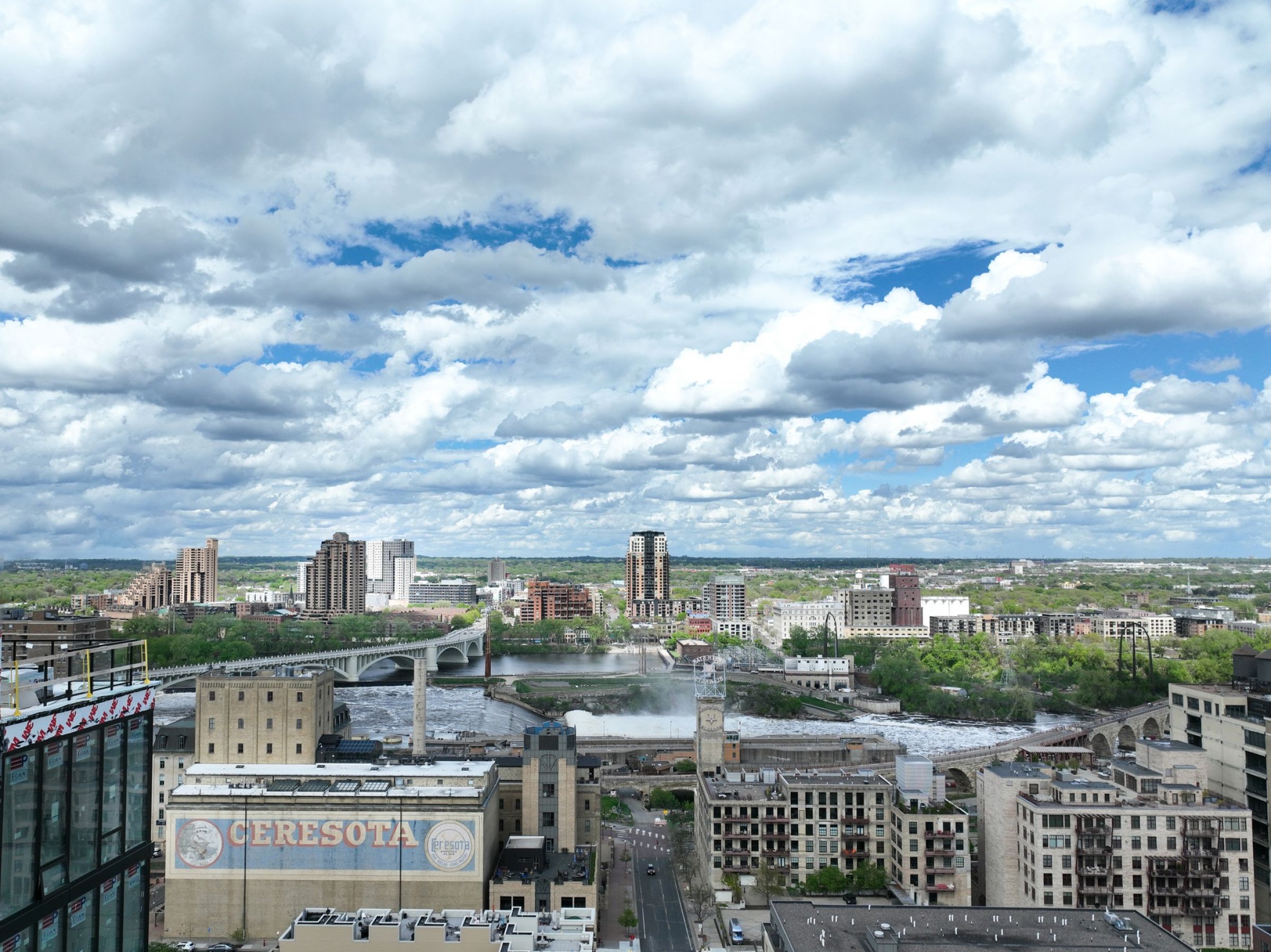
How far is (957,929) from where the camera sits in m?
30.9

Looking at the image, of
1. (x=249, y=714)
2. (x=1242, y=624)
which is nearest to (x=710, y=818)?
(x=249, y=714)

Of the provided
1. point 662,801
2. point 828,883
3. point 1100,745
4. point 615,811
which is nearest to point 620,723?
point 662,801

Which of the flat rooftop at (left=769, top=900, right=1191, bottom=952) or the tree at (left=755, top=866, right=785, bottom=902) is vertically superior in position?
the flat rooftop at (left=769, top=900, right=1191, bottom=952)

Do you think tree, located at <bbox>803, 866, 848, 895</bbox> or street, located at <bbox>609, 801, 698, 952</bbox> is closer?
street, located at <bbox>609, 801, 698, 952</bbox>

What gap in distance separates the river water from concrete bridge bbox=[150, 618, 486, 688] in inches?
129

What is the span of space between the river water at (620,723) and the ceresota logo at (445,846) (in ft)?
156

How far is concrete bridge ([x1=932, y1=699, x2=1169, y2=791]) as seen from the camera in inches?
2813

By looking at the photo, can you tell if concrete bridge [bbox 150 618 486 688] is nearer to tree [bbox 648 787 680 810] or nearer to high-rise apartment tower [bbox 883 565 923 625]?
tree [bbox 648 787 680 810]

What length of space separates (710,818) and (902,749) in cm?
3230

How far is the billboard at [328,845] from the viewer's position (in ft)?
129

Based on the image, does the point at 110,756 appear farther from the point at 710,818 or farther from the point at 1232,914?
the point at 1232,914

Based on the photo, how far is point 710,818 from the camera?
46812 mm

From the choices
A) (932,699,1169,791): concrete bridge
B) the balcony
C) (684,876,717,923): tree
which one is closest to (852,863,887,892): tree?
(684,876,717,923): tree

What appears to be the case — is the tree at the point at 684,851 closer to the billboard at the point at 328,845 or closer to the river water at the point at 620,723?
the billboard at the point at 328,845
